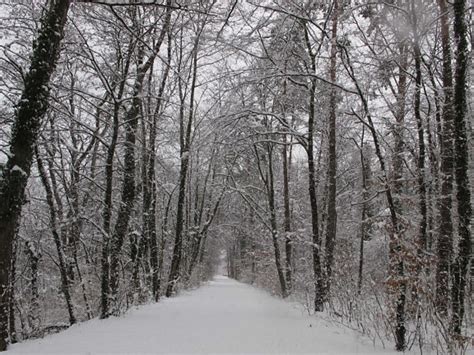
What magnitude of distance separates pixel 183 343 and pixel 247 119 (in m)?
5.71

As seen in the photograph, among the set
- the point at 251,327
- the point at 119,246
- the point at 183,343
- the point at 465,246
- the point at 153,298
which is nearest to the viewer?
the point at 465,246

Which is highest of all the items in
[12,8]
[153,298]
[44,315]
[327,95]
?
[12,8]

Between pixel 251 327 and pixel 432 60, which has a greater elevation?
pixel 432 60

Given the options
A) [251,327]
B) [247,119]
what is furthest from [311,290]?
[247,119]

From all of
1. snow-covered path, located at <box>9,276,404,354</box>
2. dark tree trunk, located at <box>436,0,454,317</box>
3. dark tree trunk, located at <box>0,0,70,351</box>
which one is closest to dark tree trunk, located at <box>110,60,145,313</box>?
snow-covered path, located at <box>9,276,404,354</box>

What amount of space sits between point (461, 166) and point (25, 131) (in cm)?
568

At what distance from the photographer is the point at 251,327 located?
251 inches

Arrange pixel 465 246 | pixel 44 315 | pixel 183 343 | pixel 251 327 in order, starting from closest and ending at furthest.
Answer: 1. pixel 465 246
2. pixel 183 343
3. pixel 251 327
4. pixel 44 315

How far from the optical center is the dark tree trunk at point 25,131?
4469mm

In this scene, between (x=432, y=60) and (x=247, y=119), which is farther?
Answer: (x=247, y=119)

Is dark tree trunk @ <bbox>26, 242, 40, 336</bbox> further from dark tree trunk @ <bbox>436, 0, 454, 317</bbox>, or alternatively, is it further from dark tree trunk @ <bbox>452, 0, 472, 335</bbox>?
dark tree trunk @ <bbox>452, 0, 472, 335</bbox>

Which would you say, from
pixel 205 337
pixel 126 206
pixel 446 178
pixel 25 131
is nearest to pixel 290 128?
pixel 446 178

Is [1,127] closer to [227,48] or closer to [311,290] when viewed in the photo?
[227,48]

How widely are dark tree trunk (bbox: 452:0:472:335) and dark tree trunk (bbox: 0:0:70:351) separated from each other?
17.3 ft
